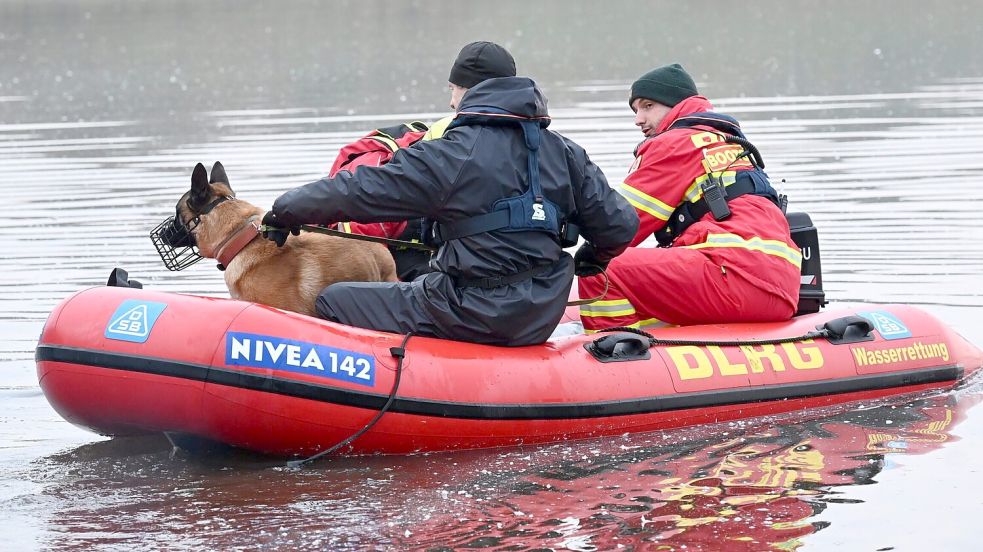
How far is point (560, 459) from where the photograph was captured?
17.9ft

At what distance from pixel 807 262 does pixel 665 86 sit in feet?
3.89

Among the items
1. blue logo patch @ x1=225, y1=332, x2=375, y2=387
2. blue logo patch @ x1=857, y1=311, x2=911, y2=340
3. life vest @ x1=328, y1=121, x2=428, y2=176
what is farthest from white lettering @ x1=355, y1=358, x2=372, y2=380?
blue logo patch @ x1=857, y1=311, x2=911, y2=340

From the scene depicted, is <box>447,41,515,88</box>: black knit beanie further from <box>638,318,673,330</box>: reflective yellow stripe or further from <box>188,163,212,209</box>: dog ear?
<box>638,318,673,330</box>: reflective yellow stripe

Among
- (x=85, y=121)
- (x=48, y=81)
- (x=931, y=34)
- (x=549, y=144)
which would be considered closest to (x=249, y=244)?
(x=549, y=144)

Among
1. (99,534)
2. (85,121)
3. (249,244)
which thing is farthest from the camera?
(85,121)

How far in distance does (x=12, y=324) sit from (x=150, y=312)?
325cm

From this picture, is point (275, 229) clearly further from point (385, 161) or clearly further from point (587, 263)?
point (587, 263)

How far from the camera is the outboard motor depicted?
669 cm

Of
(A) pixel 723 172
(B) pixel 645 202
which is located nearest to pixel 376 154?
(B) pixel 645 202

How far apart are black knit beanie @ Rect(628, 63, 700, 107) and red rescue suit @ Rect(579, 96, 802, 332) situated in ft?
0.98

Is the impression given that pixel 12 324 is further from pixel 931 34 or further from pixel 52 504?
pixel 931 34

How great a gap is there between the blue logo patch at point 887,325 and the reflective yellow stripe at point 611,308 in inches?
48.0

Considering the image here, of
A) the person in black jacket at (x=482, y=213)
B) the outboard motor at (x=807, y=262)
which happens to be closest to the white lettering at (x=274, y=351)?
A: the person in black jacket at (x=482, y=213)

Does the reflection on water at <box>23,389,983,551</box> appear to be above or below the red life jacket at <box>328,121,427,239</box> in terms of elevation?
below
